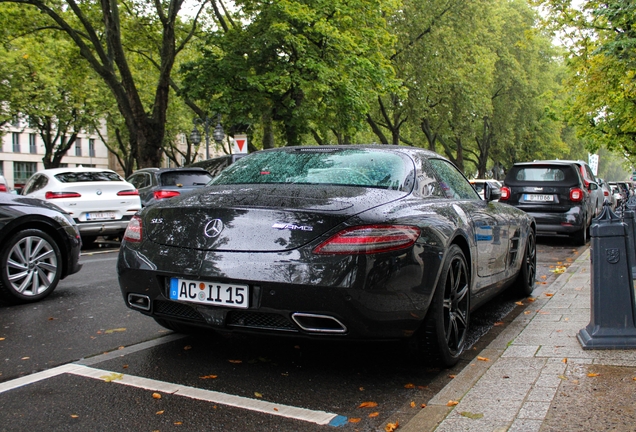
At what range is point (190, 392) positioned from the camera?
11.5 feet

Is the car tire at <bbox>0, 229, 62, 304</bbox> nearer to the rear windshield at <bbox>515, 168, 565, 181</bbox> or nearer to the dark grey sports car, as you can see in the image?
the dark grey sports car

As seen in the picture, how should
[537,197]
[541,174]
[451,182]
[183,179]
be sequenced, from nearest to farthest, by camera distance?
1. [451,182]
2. [537,197]
3. [541,174]
4. [183,179]

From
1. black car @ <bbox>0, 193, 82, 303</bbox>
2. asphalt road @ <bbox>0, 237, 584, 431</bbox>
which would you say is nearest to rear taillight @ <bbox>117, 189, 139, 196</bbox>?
black car @ <bbox>0, 193, 82, 303</bbox>

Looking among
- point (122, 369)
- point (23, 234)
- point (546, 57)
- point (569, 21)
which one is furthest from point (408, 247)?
point (546, 57)

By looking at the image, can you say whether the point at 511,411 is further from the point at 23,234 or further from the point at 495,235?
the point at 23,234

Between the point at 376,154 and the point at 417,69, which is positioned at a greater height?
the point at 417,69

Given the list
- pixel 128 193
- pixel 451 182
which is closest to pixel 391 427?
pixel 451 182

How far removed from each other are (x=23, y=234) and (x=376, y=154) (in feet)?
12.1

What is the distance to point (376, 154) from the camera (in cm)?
458

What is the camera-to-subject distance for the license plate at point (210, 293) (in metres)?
3.51

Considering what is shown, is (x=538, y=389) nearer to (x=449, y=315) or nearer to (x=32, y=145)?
(x=449, y=315)

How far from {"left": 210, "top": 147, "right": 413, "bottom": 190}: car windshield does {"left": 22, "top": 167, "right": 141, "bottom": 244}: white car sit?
7.50 metres

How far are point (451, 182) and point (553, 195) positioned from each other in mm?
8278

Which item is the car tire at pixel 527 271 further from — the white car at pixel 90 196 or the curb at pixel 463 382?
the white car at pixel 90 196
